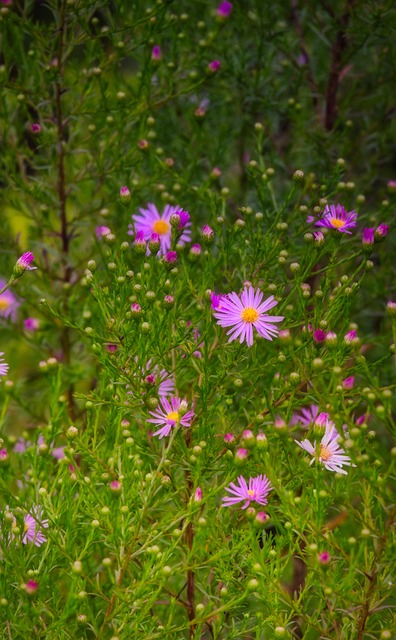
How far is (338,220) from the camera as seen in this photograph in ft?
3.68

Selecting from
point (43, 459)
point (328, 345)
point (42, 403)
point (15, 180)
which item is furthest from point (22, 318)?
point (328, 345)

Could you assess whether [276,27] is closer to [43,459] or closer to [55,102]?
[55,102]

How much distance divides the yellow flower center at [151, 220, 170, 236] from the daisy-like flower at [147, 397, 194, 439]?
55cm

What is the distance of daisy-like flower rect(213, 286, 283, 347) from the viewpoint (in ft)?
3.22

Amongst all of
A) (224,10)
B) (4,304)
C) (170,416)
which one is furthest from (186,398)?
(4,304)

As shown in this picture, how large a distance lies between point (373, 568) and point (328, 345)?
0.28 metres

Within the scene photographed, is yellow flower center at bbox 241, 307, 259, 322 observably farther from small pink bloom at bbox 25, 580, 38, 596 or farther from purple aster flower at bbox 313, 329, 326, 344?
small pink bloom at bbox 25, 580, 38, 596

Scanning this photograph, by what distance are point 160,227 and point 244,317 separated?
55 cm

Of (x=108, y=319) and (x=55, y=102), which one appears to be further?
(x=55, y=102)

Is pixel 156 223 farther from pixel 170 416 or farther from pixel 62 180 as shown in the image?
pixel 170 416

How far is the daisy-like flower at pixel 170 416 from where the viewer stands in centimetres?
94

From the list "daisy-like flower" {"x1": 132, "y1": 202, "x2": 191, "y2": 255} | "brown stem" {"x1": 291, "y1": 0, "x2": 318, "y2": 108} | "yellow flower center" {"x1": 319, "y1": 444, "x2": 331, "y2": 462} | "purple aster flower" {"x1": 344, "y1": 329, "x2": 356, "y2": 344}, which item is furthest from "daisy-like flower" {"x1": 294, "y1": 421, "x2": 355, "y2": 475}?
"brown stem" {"x1": 291, "y1": 0, "x2": 318, "y2": 108}

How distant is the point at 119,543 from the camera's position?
893 millimetres

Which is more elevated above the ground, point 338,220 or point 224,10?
point 224,10
